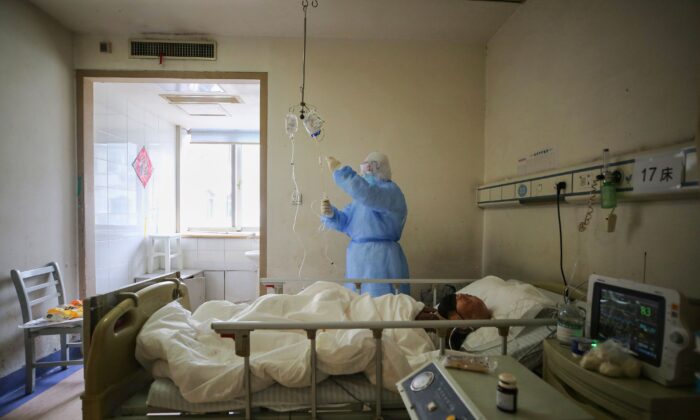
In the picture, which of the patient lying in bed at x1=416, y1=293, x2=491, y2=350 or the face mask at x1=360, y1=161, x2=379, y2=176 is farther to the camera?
the face mask at x1=360, y1=161, x2=379, y2=176

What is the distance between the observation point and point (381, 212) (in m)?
2.17

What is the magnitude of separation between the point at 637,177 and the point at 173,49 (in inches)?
126

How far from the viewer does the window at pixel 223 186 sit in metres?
4.95

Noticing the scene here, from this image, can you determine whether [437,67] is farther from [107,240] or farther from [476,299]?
[107,240]

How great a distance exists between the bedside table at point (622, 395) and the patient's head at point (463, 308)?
580 millimetres

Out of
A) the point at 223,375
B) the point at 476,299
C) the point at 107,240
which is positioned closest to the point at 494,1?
the point at 476,299

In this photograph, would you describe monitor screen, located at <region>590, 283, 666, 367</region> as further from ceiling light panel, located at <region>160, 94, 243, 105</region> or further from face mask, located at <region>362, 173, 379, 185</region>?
ceiling light panel, located at <region>160, 94, 243, 105</region>

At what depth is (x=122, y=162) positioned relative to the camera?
Answer: 3510mm

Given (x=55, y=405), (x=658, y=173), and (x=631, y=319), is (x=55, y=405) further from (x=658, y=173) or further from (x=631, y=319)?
(x=658, y=173)

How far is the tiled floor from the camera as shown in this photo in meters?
1.92

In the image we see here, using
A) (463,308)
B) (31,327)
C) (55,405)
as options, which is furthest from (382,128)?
(55,405)

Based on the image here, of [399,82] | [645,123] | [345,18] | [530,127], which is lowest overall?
[645,123]

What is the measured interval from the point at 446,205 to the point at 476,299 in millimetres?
1214

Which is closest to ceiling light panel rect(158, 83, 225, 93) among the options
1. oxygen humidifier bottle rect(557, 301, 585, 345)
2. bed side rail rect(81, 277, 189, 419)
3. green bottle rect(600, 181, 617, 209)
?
bed side rail rect(81, 277, 189, 419)
